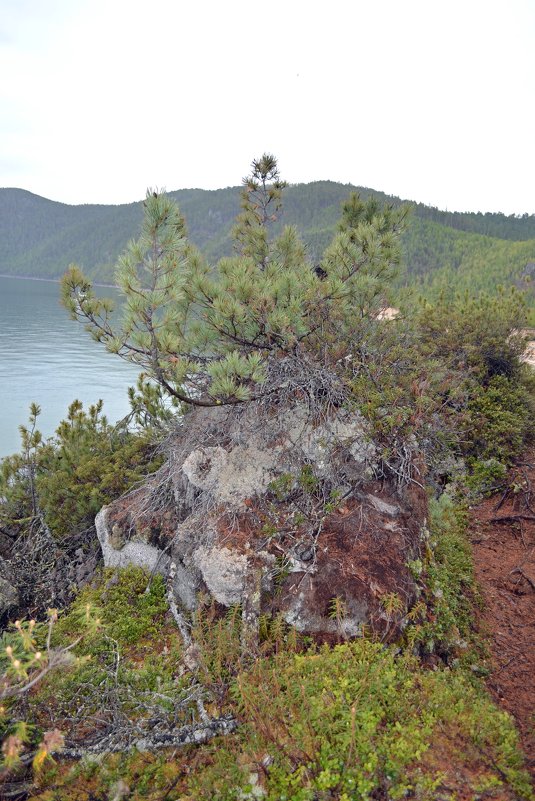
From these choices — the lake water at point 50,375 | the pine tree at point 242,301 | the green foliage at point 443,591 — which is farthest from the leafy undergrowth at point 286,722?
the lake water at point 50,375

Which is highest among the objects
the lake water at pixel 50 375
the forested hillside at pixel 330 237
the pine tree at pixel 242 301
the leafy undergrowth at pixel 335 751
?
the forested hillside at pixel 330 237

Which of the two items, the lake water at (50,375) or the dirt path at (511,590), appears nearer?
the dirt path at (511,590)

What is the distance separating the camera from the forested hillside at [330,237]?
203 feet

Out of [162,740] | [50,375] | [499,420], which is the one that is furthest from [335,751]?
[50,375]

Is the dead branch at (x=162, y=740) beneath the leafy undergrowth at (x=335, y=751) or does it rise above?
beneath

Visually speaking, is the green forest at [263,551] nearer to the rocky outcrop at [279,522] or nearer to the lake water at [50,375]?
the rocky outcrop at [279,522]

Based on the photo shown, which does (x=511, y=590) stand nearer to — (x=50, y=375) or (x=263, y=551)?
(x=263, y=551)

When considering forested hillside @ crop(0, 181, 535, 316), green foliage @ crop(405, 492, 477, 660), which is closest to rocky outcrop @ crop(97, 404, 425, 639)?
green foliage @ crop(405, 492, 477, 660)

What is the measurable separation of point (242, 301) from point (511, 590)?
4750 mm

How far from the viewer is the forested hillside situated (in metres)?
61.9

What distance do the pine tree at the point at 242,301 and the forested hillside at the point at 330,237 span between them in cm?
46

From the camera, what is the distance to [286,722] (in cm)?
317

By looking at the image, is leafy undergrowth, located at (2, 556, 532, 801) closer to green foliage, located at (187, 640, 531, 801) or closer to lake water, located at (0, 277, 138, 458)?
green foliage, located at (187, 640, 531, 801)

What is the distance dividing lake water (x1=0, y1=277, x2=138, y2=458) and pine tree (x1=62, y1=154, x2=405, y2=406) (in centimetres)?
1139
